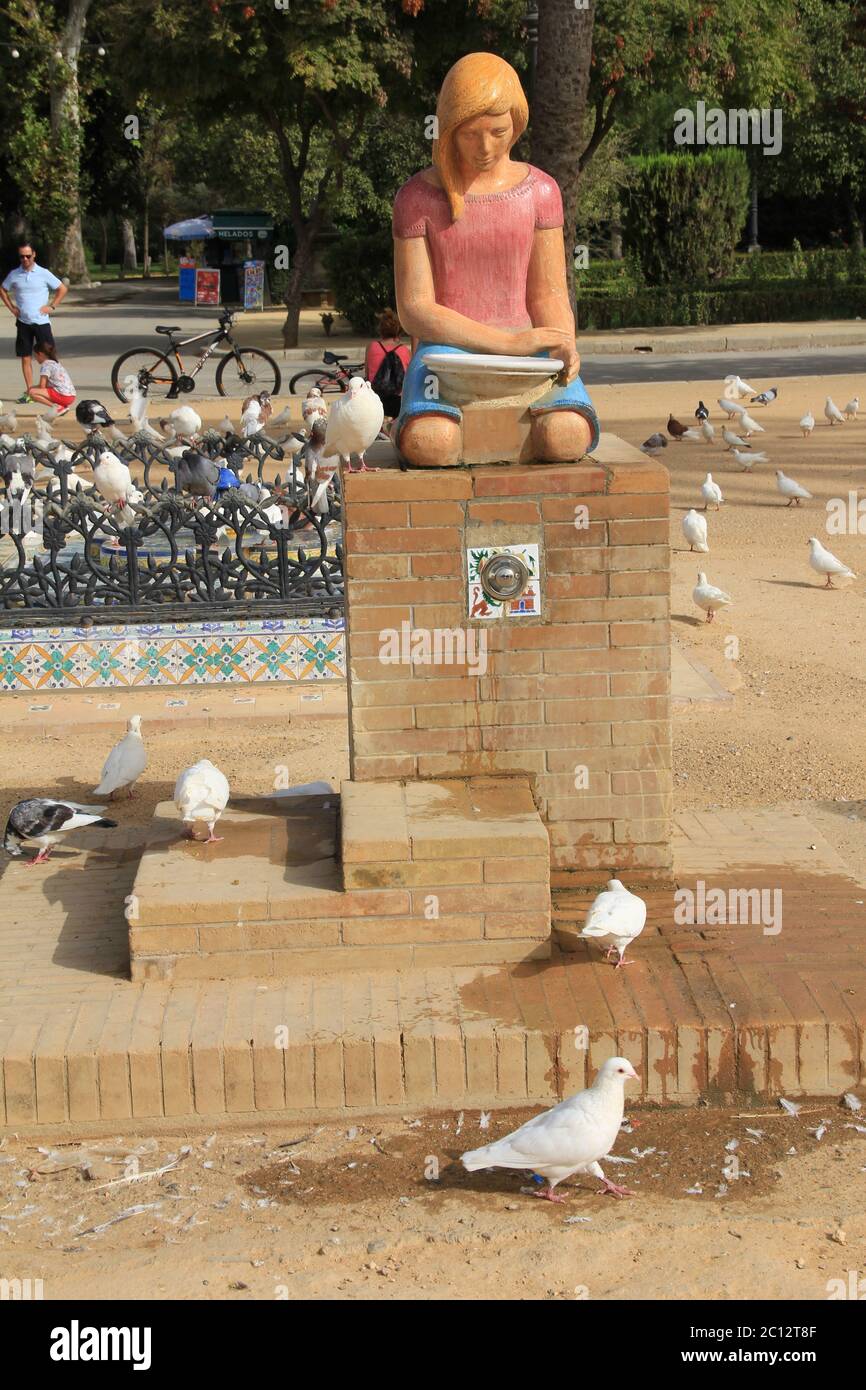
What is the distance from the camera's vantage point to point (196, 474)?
11.3 meters

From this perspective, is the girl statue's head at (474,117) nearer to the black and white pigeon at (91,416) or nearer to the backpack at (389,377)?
the backpack at (389,377)

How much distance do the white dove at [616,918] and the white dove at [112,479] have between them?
6741mm

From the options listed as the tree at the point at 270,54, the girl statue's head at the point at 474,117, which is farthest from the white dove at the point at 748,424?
the girl statue's head at the point at 474,117

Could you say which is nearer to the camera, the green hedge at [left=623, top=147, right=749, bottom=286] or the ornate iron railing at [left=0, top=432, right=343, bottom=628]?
the ornate iron railing at [left=0, top=432, right=343, bottom=628]

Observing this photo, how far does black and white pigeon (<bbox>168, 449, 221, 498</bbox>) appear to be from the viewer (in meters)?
11.3

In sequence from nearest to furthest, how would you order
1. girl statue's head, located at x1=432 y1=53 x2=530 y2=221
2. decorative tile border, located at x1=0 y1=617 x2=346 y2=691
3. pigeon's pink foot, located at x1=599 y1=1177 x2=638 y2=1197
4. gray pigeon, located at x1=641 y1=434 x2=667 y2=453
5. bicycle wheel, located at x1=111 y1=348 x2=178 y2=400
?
pigeon's pink foot, located at x1=599 y1=1177 x2=638 y2=1197
girl statue's head, located at x1=432 y1=53 x2=530 y2=221
decorative tile border, located at x1=0 y1=617 x2=346 y2=691
gray pigeon, located at x1=641 y1=434 x2=667 y2=453
bicycle wheel, located at x1=111 y1=348 x2=178 y2=400

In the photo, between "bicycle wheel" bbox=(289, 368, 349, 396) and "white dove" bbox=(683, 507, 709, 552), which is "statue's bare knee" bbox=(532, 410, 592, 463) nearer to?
"white dove" bbox=(683, 507, 709, 552)

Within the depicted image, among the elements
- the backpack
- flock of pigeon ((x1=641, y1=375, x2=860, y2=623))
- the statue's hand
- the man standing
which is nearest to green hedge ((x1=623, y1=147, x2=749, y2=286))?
flock of pigeon ((x1=641, y1=375, x2=860, y2=623))

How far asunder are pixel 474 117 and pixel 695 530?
718cm

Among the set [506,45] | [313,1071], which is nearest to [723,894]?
[313,1071]

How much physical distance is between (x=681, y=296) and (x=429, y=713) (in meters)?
28.7

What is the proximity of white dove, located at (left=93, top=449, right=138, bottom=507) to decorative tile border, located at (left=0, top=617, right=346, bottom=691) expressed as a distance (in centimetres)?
185

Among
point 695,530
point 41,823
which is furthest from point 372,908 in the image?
point 695,530

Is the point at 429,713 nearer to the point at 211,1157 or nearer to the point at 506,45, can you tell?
the point at 211,1157
